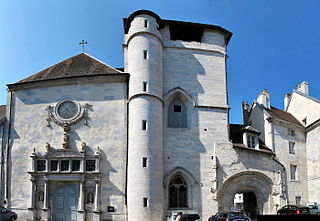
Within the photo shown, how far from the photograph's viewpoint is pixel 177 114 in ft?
76.6

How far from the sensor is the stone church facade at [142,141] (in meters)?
20.8

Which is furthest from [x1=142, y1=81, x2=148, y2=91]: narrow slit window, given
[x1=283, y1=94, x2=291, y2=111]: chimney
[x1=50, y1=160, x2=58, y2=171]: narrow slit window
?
[x1=283, y1=94, x2=291, y2=111]: chimney

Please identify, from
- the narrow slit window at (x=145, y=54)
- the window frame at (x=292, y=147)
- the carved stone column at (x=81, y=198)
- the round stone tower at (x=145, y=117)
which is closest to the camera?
the round stone tower at (x=145, y=117)

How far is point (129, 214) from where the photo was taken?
2003 cm

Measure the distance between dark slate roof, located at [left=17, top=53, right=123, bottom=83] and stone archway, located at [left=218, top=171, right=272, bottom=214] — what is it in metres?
10.1

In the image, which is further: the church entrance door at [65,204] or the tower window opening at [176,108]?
the tower window opening at [176,108]

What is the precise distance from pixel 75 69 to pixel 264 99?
1418cm

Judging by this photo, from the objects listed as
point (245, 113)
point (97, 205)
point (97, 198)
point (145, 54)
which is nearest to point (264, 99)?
point (245, 113)

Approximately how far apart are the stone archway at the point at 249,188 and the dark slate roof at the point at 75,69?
33.1 feet

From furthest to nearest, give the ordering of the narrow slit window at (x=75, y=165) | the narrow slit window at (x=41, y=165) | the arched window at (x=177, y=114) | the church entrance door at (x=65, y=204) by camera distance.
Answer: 1. the arched window at (x=177, y=114)
2. the narrow slit window at (x=41, y=165)
3. the narrow slit window at (x=75, y=165)
4. the church entrance door at (x=65, y=204)

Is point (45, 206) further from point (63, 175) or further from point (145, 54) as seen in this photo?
point (145, 54)

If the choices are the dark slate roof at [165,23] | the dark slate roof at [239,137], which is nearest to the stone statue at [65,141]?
the dark slate roof at [165,23]

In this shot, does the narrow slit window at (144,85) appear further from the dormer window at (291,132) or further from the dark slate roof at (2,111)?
the dormer window at (291,132)

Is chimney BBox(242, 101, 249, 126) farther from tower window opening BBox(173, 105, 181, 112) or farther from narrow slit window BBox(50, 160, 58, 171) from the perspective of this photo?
narrow slit window BBox(50, 160, 58, 171)
